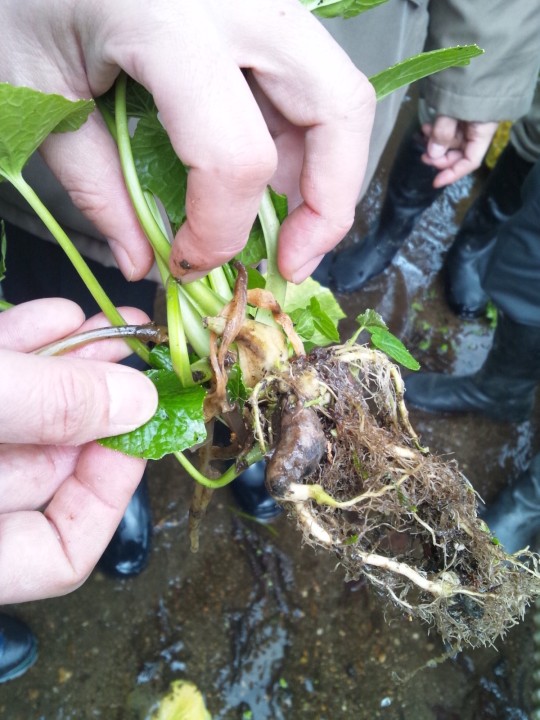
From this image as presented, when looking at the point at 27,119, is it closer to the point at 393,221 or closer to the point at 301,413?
the point at 301,413

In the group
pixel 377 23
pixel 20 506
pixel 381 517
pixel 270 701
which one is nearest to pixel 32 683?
pixel 270 701

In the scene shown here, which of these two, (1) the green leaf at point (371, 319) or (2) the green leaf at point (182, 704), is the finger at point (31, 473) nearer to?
(1) the green leaf at point (371, 319)

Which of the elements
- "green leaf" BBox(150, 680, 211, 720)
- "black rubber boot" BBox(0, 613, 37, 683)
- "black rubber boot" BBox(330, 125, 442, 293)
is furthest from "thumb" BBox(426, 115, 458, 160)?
"black rubber boot" BBox(0, 613, 37, 683)

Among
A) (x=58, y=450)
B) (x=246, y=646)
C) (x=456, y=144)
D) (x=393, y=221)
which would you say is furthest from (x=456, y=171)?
(x=246, y=646)

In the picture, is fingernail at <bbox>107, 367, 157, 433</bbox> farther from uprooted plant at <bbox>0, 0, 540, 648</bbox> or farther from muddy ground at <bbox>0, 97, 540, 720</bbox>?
muddy ground at <bbox>0, 97, 540, 720</bbox>

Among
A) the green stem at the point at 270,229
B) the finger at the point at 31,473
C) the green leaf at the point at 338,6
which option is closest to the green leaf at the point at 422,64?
the green leaf at the point at 338,6
